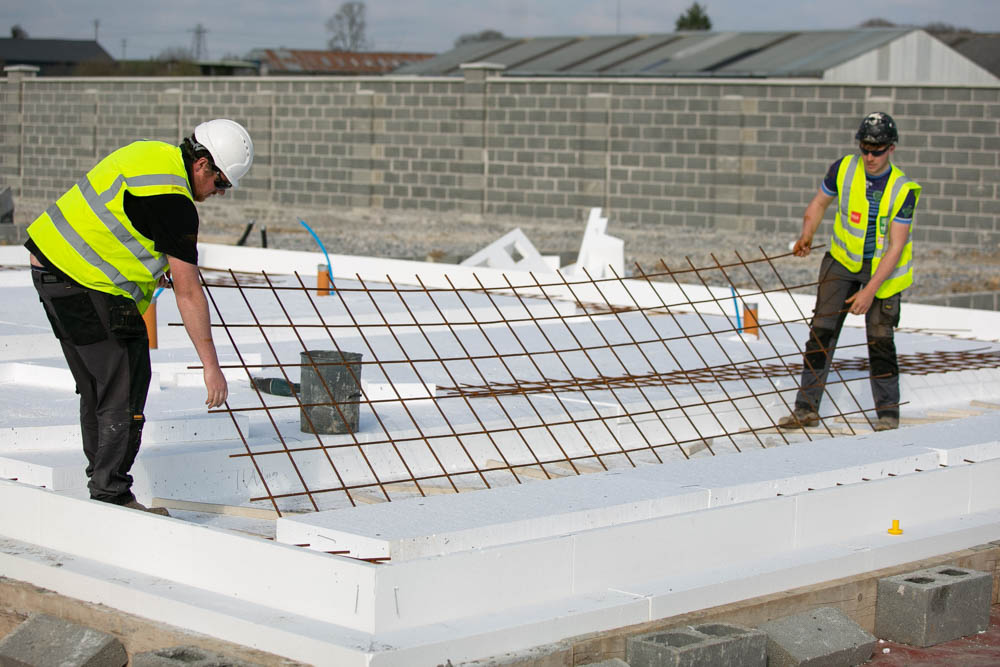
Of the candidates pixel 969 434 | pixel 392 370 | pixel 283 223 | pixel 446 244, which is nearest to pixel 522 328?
pixel 392 370

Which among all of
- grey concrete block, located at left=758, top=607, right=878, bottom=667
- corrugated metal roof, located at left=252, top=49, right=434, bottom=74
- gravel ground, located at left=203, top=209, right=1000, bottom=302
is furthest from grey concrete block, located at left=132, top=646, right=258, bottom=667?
corrugated metal roof, located at left=252, top=49, right=434, bottom=74

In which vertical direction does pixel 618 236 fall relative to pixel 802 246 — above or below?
below

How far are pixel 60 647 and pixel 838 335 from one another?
388cm

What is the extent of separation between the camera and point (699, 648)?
134 inches

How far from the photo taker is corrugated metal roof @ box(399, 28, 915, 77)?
30.7 metres

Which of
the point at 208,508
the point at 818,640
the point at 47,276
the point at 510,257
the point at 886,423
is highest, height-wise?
the point at 47,276

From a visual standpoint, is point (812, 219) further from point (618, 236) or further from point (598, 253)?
point (618, 236)

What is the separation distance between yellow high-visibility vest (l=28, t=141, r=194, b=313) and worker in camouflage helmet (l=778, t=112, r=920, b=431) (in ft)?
10.1

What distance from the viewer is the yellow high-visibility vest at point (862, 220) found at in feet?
19.7

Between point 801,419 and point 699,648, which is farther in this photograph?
point 801,419

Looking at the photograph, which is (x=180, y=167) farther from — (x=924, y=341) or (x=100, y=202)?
(x=924, y=341)

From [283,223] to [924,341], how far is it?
17.3m

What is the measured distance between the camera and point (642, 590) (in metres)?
3.81

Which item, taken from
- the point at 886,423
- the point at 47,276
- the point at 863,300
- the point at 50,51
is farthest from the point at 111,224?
the point at 50,51
